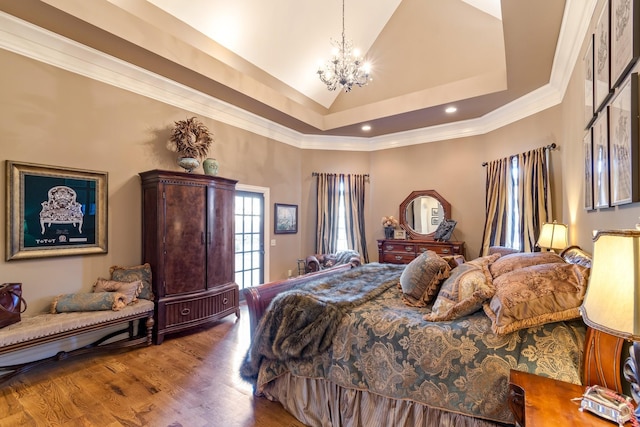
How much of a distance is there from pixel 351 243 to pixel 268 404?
4151 mm

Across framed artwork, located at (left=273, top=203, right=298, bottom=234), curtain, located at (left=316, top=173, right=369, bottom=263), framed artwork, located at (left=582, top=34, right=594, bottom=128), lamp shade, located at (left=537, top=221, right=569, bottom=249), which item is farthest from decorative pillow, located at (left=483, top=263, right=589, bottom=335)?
curtain, located at (left=316, top=173, right=369, bottom=263)

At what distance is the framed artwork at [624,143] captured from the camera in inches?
52.8

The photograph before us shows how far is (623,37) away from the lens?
1462mm

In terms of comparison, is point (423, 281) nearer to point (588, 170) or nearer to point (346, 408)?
point (346, 408)

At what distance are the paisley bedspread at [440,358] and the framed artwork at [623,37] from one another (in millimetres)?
1325

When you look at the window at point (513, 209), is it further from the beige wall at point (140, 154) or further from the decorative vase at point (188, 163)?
the decorative vase at point (188, 163)

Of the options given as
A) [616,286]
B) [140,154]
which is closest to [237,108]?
[140,154]

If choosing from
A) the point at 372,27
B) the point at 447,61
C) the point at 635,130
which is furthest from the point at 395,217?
the point at 635,130

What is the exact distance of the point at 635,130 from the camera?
133cm

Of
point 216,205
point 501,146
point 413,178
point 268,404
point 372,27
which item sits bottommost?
point 268,404

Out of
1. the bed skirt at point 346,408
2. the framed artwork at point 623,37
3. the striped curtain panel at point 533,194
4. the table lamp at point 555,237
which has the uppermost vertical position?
the framed artwork at point 623,37

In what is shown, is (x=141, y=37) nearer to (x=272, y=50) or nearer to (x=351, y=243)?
(x=272, y=50)

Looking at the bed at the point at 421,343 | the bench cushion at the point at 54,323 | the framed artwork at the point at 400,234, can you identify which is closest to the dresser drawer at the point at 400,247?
the framed artwork at the point at 400,234

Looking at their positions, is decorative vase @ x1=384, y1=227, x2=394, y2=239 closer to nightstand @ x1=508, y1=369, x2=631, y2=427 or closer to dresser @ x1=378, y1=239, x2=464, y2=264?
dresser @ x1=378, y1=239, x2=464, y2=264
